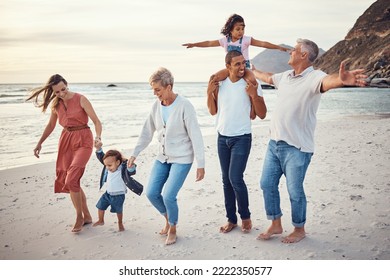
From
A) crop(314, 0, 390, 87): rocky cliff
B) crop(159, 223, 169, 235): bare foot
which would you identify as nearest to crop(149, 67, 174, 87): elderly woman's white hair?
crop(159, 223, 169, 235): bare foot

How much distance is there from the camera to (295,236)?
10.9ft

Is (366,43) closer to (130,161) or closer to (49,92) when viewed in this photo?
(130,161)

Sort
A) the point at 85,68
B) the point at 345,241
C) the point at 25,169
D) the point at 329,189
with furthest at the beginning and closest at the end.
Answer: the point at 25,169
the point at 85,68
the point at 329,189
the point at 345,241

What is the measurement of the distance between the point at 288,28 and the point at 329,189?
1.92 meters

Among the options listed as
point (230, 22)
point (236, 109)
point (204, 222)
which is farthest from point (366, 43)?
point (204, 222)

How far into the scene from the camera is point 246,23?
12.2 ft

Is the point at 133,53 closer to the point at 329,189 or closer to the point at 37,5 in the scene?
the point at 37,5

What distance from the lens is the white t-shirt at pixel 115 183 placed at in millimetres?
3601

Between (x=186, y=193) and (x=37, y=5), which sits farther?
(x=186, y=193)

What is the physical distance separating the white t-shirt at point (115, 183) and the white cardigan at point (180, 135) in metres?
0.52

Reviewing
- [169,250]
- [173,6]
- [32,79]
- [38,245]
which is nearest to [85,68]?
[32,79]

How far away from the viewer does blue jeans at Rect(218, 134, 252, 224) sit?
3.30 meters

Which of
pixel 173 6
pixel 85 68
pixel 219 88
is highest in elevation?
pixel 173 6

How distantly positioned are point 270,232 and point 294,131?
3.04 feet
